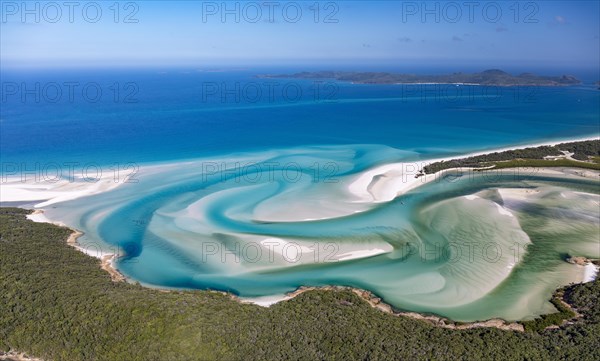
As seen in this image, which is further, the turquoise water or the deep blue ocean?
the deep blue ocean

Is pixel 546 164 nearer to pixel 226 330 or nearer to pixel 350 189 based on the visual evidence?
pixel 350 189

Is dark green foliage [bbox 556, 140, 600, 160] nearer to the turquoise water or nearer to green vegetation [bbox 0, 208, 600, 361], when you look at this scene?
the turquoise water

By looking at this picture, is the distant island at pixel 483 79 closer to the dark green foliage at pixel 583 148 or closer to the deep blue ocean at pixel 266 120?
the deep blue ocean at pixel 266 120

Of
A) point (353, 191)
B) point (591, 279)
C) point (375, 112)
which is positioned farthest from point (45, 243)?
point (375, 112)

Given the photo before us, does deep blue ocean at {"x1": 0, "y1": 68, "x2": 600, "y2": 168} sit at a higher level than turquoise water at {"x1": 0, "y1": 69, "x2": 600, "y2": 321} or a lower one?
higher

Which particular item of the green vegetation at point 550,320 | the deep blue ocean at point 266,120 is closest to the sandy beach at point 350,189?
the deep blue ocean at point 266,120

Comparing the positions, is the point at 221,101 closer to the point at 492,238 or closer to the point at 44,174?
the point at 44,174

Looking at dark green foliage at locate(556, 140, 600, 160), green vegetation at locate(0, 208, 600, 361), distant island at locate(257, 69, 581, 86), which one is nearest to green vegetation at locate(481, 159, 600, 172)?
dark green foliage at locate(556, 140, 600, 160)

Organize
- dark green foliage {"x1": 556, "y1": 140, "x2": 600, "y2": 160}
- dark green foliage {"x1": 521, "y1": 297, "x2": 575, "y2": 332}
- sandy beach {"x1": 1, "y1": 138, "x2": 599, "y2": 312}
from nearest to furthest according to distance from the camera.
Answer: dark green foliage {"x1": 521, "y1": 297, "x2": 575, "y2": 332} < sandy beach {"x1": 1, "y1": 138, "x2": 599, "y2": 312} < dark green foliage {"x1": 556, "y1": 140, "x2": 600, "y2": 160}
